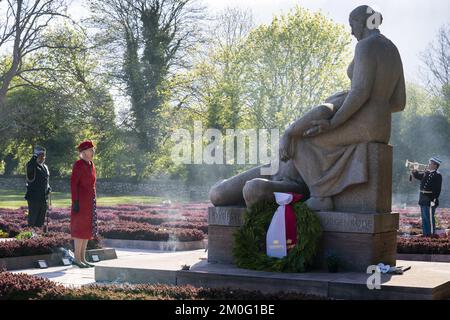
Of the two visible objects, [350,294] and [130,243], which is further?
[130,243]

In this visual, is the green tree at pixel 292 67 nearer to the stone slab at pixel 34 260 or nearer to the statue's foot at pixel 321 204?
the stone slab at pixel 34 260

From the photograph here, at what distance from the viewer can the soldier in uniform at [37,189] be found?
1464cm

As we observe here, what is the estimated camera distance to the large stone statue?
26.0ft

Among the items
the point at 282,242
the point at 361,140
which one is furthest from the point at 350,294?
the point at 361,140

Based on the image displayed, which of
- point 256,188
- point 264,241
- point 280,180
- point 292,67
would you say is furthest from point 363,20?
point 292,67

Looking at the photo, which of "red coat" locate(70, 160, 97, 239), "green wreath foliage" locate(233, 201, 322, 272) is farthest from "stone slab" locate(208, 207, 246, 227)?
"red coat" locate(70, 160, 97, 239)

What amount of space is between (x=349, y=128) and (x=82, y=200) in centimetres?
422

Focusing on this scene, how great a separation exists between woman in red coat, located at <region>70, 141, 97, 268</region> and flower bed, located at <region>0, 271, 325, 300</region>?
311 cm

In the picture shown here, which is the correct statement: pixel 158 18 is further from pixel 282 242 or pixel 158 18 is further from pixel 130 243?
pixel 282 242

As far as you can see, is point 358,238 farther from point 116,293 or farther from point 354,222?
point 116,293

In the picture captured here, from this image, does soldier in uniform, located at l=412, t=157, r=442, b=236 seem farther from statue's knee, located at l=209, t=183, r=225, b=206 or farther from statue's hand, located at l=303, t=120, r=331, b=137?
statue's hand, located at l=303, t=120, r=331, b=137

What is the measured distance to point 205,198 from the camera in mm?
38094

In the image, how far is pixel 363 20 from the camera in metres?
8.28
